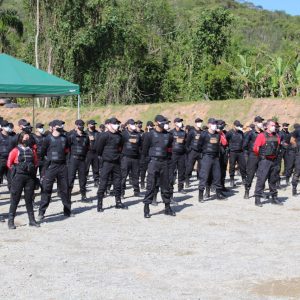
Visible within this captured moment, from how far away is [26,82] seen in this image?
1670cm

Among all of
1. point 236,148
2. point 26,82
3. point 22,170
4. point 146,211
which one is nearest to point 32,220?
point 22,170

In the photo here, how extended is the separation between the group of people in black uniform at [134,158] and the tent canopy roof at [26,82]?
8.20ft

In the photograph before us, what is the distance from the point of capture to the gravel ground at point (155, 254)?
6691mm

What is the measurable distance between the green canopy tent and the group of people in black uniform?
2.50 meters

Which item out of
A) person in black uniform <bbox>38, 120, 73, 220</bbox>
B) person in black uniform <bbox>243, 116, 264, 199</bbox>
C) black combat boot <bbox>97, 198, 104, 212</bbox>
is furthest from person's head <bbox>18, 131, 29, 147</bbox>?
person in black uniform <bbox>243, 116, 264, 199</bbox>

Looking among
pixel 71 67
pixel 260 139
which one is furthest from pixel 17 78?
pixel 71 67

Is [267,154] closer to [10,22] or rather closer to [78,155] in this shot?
[78,155]

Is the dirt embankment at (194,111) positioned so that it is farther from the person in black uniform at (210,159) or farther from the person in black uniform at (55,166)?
the person in black uniform at (55,166)

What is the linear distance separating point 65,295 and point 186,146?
364 inches

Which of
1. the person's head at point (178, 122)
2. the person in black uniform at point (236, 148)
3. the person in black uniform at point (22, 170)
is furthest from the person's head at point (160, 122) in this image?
the person in black uniform at point (236, 148)

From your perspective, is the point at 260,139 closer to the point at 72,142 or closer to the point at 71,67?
the point at 72,142

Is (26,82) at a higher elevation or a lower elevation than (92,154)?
higher

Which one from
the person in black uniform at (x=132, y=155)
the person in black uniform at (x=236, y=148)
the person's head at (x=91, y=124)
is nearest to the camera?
the person in black uniform at (x=132, y=155)

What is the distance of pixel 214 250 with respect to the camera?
8.68 meters
